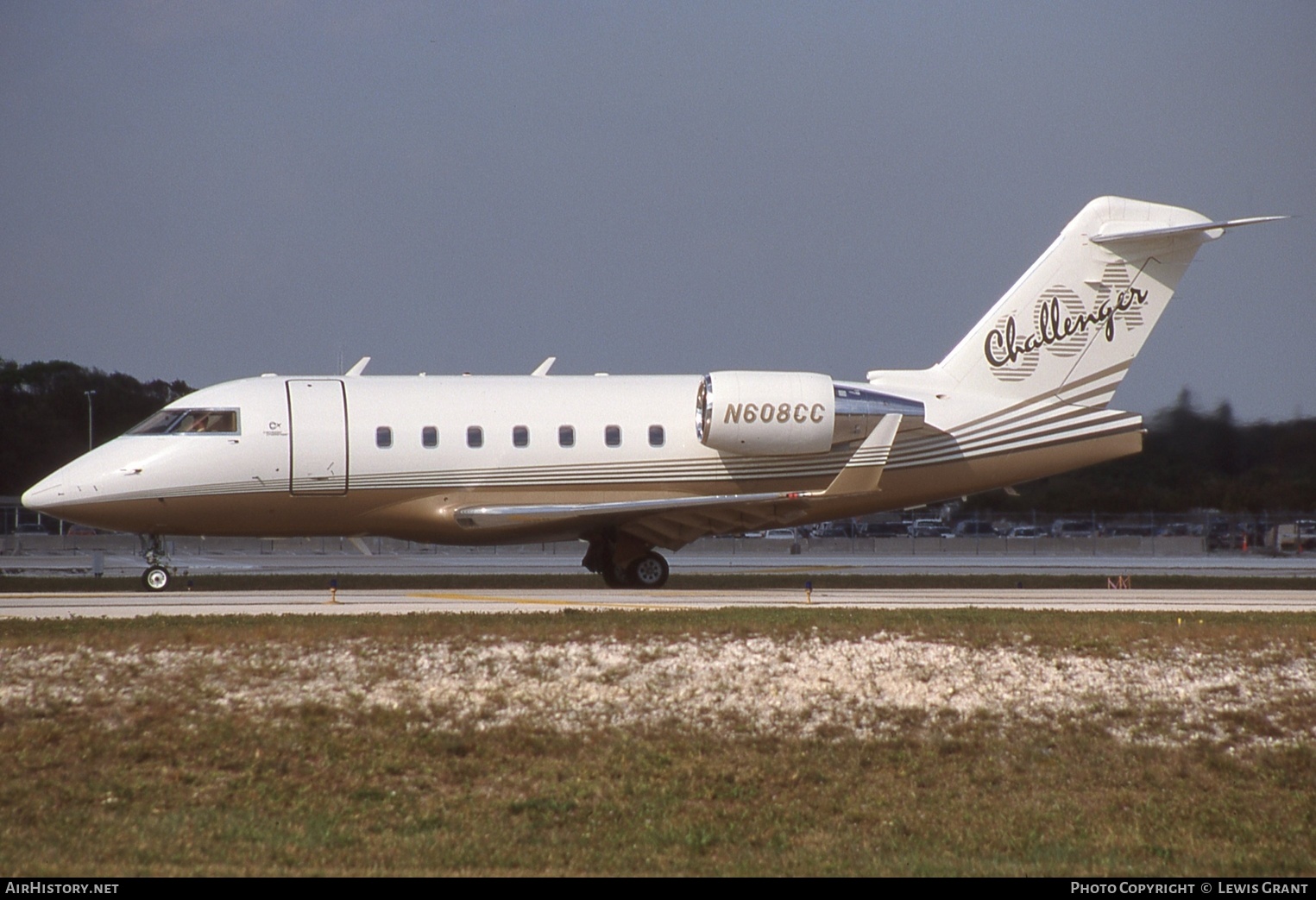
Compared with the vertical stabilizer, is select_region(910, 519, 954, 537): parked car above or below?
below

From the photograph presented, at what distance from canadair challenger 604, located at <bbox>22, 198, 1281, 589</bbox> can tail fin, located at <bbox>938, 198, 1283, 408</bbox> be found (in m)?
0.04

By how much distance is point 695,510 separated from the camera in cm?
2525

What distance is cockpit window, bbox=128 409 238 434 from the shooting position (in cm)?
2489

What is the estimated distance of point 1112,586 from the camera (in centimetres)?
2869

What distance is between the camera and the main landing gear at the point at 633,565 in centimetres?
2627

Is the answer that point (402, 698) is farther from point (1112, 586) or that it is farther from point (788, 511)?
point (1112, 586)

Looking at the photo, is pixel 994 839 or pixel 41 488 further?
pixel 41 488

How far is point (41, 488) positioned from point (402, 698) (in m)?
13.3

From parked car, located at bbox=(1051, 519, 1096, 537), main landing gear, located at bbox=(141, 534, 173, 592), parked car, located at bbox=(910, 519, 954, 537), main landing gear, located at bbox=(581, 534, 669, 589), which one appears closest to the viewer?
main landing gear, located at bbox=(141, 534, 173, 592)

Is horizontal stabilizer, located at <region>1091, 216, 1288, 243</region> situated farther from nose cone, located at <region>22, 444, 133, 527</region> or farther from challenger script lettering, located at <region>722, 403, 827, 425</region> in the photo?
nose cone, located at <region>22, 444, 133, 527</region>

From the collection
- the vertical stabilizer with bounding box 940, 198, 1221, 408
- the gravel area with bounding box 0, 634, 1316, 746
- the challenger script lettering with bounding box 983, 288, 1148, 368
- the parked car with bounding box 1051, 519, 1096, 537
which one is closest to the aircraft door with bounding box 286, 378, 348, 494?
the gravel area with bounding box 0, 634, 1316, 746

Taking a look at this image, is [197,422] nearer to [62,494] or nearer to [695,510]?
[62,494]

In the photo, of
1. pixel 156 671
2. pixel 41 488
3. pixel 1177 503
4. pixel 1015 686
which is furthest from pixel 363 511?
pixel 1177 503

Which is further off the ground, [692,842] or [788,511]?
[788,511]
